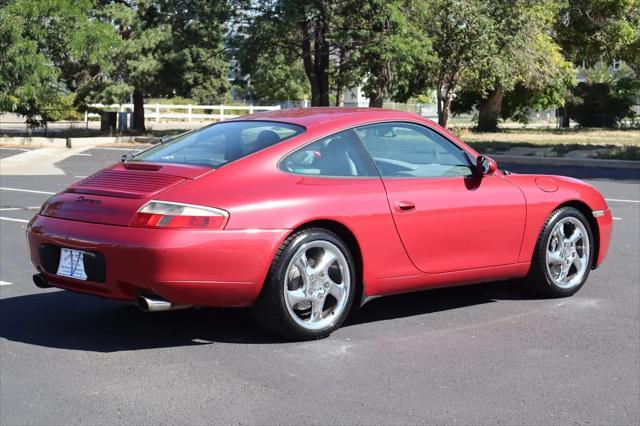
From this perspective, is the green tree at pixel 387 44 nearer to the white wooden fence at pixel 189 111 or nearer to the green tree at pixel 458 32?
the green tree at pixel 458 32

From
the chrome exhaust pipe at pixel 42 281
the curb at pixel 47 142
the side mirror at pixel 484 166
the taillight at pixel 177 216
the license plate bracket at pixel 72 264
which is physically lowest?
the curb at pixel 47 142

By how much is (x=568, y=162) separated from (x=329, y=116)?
708 inches

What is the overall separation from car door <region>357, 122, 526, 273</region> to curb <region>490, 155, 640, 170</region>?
1651 cm

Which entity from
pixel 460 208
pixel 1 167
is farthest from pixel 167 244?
pixel 1 167

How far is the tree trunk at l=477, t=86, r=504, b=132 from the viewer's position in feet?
142

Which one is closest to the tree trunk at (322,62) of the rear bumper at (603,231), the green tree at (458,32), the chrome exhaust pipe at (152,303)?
the green tree at (458,32)

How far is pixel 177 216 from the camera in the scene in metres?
5.50

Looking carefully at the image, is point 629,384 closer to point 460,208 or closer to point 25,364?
point 460,208

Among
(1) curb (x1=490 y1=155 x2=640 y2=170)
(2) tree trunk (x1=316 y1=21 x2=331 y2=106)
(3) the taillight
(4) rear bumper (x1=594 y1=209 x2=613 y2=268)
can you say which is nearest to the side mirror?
(4) rear bumper (x1=594 y1=209 x2=613 y2=268)

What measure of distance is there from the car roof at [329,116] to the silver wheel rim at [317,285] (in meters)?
0.90

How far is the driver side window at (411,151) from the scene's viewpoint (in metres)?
6.52

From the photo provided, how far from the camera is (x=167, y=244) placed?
17.7ft

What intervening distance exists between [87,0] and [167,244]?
2562 centimetres

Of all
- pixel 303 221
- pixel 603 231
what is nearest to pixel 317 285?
pixel 303 221
